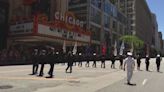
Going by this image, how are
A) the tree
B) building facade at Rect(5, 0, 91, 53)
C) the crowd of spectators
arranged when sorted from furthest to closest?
the tree, building facade at Rect(5, 0, 91, 53), the crowd of spectators

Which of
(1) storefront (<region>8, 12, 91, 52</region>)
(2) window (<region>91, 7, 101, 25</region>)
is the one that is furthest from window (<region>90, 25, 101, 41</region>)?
(1) storefront (<region>8, 12, 91, 52</region>)

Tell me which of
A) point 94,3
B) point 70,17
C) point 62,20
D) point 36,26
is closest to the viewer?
point 36,26

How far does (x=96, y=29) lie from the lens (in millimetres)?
98062

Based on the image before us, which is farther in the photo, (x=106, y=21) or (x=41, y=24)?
(x=106, y=21)

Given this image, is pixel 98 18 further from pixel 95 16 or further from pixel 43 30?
pixel 43 30

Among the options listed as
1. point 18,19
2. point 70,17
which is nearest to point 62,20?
point 70,17

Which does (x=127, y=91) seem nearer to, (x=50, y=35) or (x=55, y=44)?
(x=50, y=35)

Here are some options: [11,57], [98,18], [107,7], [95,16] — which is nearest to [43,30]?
[11,57]

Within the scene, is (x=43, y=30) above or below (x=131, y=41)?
below

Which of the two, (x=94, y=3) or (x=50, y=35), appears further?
(x=94, y=3)

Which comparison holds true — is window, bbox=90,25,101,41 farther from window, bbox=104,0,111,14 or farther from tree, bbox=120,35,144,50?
tree, bbox=120,35,144,50

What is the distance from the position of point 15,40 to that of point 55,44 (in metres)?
12.3

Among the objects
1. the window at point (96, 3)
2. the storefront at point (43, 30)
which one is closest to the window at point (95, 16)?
the window at point (96, 3)

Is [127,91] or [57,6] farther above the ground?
[57,6]
